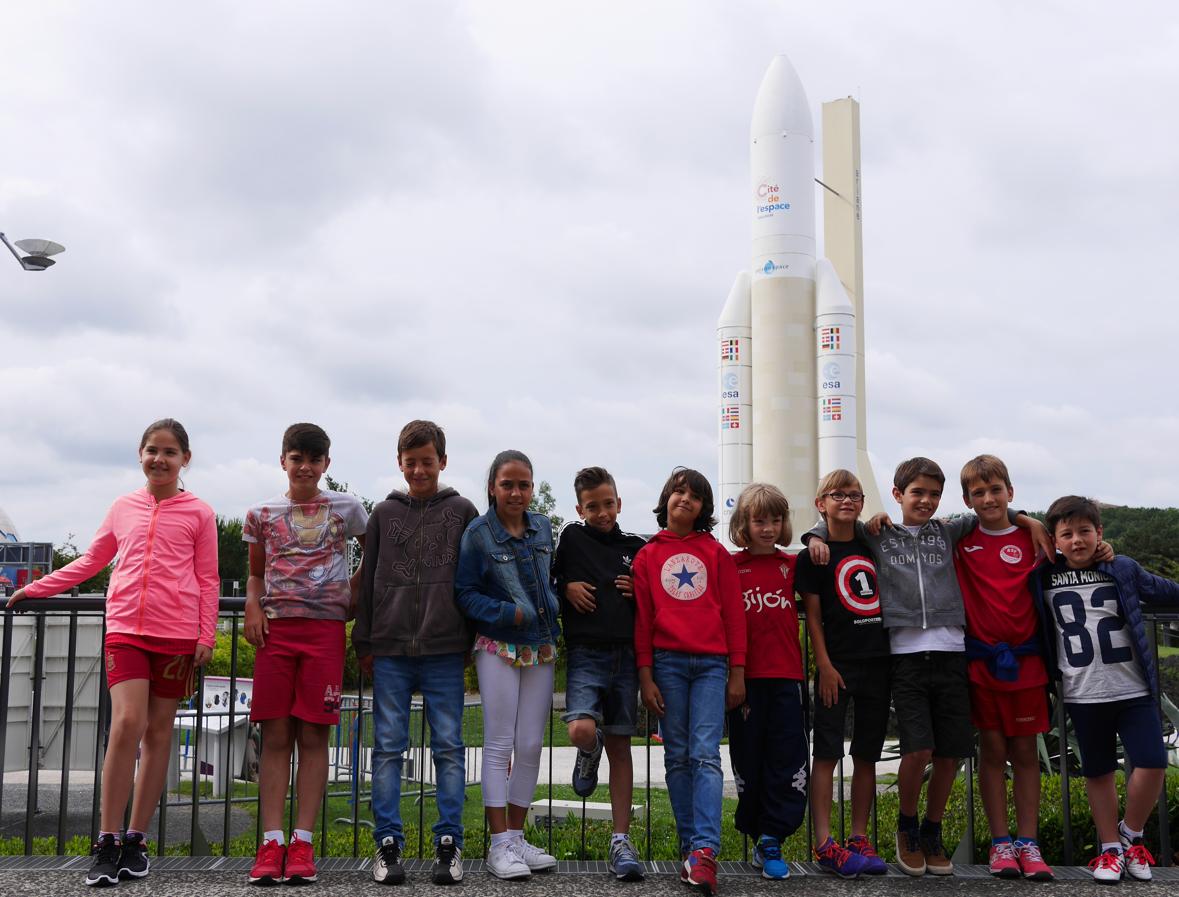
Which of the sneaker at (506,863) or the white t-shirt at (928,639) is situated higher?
the white t-shirt at (928,639)

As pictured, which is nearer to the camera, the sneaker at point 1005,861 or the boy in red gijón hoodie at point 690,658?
the boy in red gijón hoodie at point 690,658

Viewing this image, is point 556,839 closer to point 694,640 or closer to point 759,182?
point 694,640

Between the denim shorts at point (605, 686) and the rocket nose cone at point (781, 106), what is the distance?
65.1 ft

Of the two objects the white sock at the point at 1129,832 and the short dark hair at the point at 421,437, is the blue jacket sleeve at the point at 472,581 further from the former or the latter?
the white sock at the point at 1129,832

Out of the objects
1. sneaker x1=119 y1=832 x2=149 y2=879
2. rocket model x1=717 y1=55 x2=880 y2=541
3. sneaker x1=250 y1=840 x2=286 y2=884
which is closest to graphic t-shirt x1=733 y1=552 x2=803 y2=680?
sneaker x1=250 y1=840 x2=286 y2=884

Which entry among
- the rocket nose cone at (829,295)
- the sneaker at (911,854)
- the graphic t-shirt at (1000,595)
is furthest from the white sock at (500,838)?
the rocket nose cone at (829,295)

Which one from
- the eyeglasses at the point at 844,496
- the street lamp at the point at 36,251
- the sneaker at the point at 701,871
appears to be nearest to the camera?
the sneaker at the point at 701,871

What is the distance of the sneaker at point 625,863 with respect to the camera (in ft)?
13.3

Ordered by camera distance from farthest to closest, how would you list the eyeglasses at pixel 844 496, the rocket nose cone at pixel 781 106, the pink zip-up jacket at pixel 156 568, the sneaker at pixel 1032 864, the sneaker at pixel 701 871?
the rocket nose cone at pixel 781 106, the eyeglasses at pixel 844 496, the sneaker at pixel 1032 864, the pink zip-up jacket at pixel 156 568, the sneaker at pixel 701 871

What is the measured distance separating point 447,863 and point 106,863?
4.33 ft

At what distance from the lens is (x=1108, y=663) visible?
13.8ft

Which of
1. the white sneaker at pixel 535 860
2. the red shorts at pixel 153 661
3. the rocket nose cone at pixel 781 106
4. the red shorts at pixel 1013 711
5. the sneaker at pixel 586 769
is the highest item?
the rocket nose cone at pixel 781 106

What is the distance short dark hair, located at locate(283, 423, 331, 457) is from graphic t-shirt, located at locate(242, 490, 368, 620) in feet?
0.67

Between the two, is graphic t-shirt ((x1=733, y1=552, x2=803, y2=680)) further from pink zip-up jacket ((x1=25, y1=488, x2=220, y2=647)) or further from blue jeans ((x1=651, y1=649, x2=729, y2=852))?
pink zip-up jacket ((x1=25, y1=488, x2=220, y2=647))
